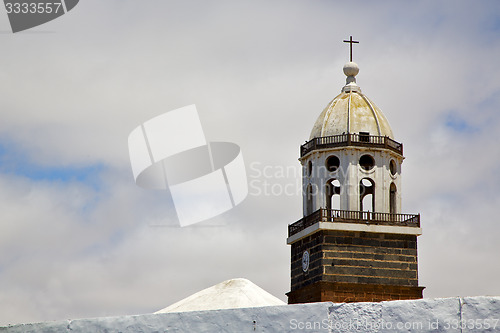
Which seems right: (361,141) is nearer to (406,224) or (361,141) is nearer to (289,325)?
(406,224)

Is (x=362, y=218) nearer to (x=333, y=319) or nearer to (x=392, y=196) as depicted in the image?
(x=392, y=196)

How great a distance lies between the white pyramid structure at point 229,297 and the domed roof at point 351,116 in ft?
18.4

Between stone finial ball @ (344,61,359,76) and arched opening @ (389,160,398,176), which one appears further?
stone finial ball @ (344,61,359,76)

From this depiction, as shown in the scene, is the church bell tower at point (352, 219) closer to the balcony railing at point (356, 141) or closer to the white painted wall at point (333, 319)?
the balcony railing at point (356, 141)

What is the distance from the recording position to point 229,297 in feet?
98.5

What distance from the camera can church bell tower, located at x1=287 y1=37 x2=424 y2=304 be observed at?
1192 inches

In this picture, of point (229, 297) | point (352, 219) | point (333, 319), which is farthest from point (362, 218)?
point (333, 319)

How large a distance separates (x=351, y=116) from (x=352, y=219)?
3668 millimetres

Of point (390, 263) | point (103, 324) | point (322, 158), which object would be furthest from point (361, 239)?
point (103, 324)

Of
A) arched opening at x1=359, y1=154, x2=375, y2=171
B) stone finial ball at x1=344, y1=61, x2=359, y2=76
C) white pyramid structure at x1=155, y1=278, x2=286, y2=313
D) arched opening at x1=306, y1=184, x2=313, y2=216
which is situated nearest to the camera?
white pyramid structure at x1=155, y1=278, x2=286, y2=313

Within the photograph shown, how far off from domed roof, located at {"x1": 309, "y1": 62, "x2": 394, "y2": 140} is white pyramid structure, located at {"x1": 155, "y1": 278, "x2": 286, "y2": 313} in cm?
562

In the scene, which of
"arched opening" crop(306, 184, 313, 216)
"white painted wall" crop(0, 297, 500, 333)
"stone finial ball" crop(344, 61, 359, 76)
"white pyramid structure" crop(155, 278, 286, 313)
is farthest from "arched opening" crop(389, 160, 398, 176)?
"white painted wall" crop(0, 297, 500, 333)

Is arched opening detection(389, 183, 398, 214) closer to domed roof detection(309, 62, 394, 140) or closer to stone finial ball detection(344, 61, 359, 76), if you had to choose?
domed roof detection(309, 62, 394, 140)

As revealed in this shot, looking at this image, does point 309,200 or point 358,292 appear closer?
point 358,292
